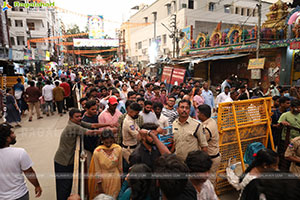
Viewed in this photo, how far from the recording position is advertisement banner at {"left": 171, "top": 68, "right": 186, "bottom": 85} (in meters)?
9.12

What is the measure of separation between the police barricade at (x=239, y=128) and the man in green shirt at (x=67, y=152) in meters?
2.17

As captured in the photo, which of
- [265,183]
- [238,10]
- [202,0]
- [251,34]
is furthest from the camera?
[238,10]

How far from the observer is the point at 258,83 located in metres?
12.1

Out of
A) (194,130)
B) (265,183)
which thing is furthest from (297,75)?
(265,183)

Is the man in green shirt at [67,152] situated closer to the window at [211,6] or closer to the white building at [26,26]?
the white building at [26,26]

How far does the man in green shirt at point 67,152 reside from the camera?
2682 millimetres

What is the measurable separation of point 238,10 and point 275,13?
1942 centimetres

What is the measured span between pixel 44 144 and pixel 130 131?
12.9ft

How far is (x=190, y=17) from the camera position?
22.8 m

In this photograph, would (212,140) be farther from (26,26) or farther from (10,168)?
(26,26)

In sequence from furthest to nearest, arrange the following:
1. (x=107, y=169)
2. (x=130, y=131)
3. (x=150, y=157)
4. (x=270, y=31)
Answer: (x=270, y=31), (x=130, y=131), (x=107, y=169), (x=150, y=157)

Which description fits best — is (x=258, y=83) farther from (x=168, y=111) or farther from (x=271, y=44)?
(x=168, y=111)

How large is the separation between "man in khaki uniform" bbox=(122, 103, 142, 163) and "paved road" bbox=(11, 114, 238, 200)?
1.62 metres

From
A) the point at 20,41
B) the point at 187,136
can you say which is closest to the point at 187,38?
the point at 187,136
